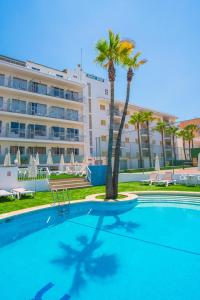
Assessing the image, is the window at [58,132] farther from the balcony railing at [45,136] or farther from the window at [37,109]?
the window at [37,109]

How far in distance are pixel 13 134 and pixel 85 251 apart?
2445 cm

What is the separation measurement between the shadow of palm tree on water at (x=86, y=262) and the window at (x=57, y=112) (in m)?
27.0

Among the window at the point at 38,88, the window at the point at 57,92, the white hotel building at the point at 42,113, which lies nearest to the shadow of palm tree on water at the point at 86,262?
the white hotel building at the point at 42,113

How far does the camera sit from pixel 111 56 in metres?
13.4

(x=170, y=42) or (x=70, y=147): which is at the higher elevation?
(x=170, y=42)

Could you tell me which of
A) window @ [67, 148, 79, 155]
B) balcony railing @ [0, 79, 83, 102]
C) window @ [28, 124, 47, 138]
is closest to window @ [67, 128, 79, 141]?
window @ [67, 148, 79, 155]

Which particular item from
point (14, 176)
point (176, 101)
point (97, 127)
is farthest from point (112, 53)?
point (97, 127)

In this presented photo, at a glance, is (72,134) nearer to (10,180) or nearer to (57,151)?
(57,151)

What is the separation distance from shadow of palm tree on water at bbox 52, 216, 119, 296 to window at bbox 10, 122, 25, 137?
23.9 metres

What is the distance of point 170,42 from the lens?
1549 centimetres

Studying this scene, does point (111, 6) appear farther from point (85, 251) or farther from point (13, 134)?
point (13, 134)

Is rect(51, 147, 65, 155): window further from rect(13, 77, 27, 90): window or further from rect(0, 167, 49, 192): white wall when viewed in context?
rect(0, 167, 49, 192): white wall

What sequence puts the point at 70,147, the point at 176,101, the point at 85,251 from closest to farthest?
the point at 85,251 → the point at 176,101 → the point at 70,147

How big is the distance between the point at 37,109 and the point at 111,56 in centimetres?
2015
